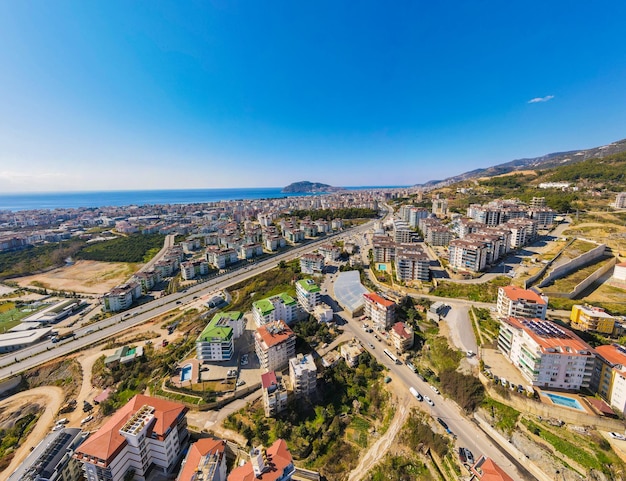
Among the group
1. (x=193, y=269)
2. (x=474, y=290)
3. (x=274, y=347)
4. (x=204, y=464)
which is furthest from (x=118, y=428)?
(x=474, y=290)

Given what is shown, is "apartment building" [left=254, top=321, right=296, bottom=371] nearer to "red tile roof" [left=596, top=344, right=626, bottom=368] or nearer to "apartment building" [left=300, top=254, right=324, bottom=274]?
"apartment building" [left=300, top=254, right=324, bottom=274]

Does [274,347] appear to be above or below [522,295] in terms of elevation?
below

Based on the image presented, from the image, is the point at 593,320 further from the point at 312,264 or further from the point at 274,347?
the point at 312,264

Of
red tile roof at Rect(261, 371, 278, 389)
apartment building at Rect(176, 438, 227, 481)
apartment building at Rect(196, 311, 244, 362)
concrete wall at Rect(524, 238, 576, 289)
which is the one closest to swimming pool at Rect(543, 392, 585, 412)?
concrete wall at Rect(524, 238, 576, 289)

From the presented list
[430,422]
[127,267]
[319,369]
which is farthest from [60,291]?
[430,422]

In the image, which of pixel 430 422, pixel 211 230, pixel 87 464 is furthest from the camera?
pixel 211 230

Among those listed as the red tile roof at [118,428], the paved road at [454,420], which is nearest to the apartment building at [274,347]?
the red tile roof at [118,428]

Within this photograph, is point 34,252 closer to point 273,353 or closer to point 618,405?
point 273,353
